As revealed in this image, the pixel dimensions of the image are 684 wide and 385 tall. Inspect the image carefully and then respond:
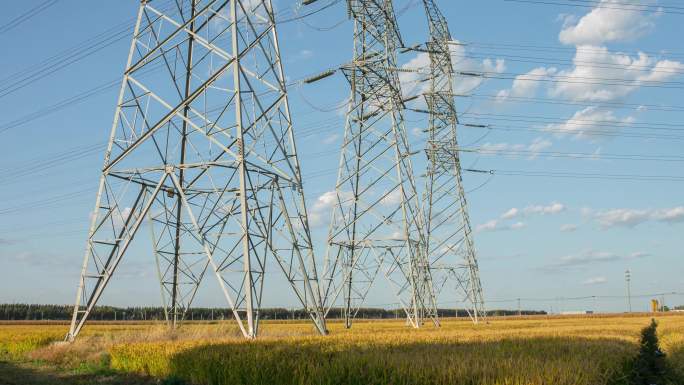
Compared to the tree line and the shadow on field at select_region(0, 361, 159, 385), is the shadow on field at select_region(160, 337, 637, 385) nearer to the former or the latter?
the shadow on field at select_region(0, 361, 159, 385)

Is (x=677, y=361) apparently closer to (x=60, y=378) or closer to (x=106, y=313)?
(x=60, y=378)

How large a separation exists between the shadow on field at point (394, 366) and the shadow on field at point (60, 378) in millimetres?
1151

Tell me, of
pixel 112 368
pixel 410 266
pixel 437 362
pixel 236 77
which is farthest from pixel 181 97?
pixel 437 362

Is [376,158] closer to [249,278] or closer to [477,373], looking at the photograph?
[249,278]

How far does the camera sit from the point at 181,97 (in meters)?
23.7

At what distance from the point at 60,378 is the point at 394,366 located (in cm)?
921

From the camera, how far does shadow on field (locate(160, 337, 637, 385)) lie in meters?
9.18

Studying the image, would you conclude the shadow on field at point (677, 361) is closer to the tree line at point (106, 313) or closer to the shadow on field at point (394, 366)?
the shadow on field at point (394, 366)

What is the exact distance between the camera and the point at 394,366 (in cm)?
1008

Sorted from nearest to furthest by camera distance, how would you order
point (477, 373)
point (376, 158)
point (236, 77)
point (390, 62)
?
point (477, 373) < point (236, 77) < point (376, 158) < point (390, 62)

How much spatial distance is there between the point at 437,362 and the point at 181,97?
56.3ft

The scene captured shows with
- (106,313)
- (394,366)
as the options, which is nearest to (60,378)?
(394,366)

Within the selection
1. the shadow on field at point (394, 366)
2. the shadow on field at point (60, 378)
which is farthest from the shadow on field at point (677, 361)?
the shadow on field at point (60, 378)

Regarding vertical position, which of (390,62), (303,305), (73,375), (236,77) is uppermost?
(390,62)
